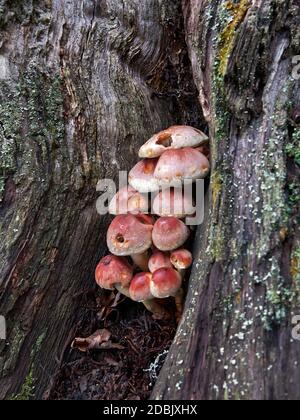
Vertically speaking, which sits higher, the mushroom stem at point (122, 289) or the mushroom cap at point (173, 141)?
Answer: the mushroom cap at point (173, 141)

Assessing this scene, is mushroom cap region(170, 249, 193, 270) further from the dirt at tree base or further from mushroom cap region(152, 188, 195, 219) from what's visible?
the dirt at tree base

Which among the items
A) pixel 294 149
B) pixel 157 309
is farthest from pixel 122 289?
pixel 294 149

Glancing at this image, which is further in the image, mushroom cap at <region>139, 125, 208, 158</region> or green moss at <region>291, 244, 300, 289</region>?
mushroom cap at <region>139, 125, 208, 158</region>

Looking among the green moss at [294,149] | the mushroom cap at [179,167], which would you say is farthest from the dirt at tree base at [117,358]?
the green moss at [294,149]

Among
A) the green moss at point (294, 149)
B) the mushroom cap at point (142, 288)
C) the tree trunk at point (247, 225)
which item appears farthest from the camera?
the mushroom cap at point (142, 288)

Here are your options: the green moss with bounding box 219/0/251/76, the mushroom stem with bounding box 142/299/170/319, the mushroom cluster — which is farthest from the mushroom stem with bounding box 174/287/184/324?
the green moss with bounding box 219/0/251/76

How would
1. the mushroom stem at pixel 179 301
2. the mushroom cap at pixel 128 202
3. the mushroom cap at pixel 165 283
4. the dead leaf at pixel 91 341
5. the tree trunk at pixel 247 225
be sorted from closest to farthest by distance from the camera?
the tree trunk at pixel 247 225
the mushroom cap at pixel 165 283
the mushroom stem at pixel 179 301
the mushroom cap at pixel 128 202
the dead leaf at pixel 91 341

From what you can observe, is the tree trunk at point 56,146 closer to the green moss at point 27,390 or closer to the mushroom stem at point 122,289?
the green moss at point 27,390
